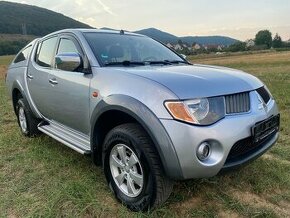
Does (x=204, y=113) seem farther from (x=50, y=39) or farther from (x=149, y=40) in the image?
(x=50, y=39)

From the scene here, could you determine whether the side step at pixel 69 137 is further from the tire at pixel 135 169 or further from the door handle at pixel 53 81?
the door handle at pixel 53 81

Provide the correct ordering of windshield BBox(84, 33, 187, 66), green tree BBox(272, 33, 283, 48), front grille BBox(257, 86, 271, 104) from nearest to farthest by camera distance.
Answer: front grille BBox(257, 86, 271, 104) < windshield BBox(84, 33, 187, 66) < green tree BBox(272, 33, 283, 48)

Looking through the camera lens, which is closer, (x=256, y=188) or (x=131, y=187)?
(x=131, y=187)

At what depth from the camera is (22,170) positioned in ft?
15.0

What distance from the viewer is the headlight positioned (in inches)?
115

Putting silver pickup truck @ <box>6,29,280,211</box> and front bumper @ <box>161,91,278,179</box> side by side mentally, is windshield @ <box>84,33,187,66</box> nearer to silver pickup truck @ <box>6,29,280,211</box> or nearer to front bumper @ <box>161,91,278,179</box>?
silver pickup truck @ <box>6,29,280,211</box>

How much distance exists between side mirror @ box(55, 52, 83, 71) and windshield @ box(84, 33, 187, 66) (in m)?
0.20

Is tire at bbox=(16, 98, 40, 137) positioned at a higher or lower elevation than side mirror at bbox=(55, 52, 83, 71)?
lower

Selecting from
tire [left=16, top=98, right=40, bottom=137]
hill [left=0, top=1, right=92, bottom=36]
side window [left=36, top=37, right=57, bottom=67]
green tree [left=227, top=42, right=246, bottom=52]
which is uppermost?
hill [left=0, top=1, right=92, bottom=36]

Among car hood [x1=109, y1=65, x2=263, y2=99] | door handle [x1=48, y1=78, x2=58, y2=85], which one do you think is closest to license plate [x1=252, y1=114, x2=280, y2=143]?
car hood [x1=109, y1=65, x2=263, y2=99]

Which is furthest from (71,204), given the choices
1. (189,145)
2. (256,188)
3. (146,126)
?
(256,188)

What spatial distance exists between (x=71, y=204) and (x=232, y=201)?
1.55 meters

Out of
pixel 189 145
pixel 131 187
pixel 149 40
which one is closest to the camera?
pixel 189 145

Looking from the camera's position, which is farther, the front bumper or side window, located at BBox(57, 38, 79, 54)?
side window, located at BBox(57, 38, 79, 54)
